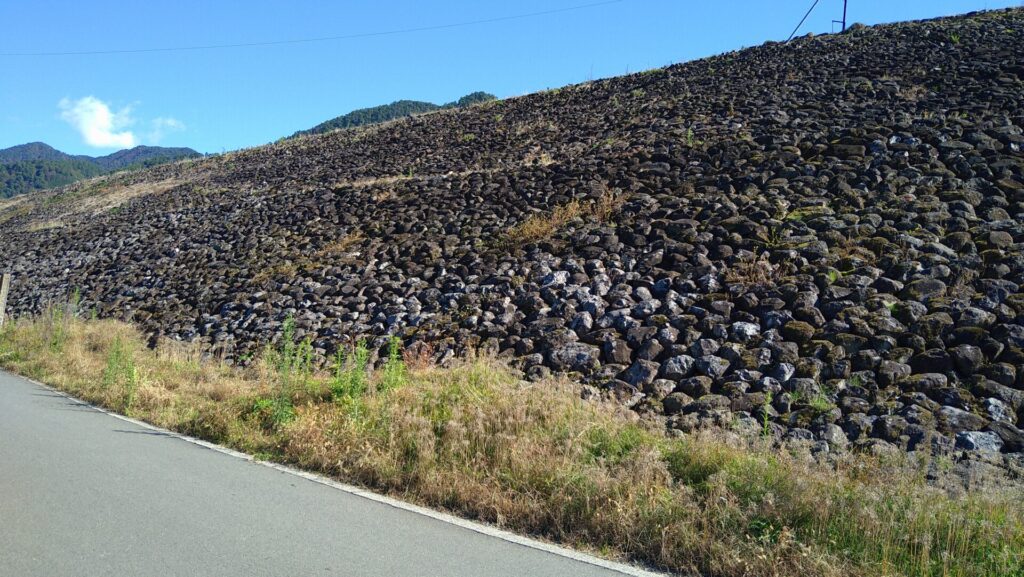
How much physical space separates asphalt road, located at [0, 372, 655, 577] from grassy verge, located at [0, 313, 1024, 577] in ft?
1.29

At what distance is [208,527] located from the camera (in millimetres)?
4871

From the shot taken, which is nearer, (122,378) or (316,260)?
(122,378)

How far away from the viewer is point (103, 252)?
24.1 metres

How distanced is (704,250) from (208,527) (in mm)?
8538

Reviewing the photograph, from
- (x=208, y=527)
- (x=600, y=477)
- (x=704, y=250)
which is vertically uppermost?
(x=704, y=250)

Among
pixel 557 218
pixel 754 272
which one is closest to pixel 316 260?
pixel 557 218

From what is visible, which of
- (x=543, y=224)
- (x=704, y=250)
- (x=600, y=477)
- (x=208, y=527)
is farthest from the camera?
(x=543, y=224)

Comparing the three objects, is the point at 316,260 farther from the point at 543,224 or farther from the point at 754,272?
the point at 754,272

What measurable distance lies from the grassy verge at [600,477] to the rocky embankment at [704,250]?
1.37m

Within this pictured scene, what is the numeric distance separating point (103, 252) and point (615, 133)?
18.4m

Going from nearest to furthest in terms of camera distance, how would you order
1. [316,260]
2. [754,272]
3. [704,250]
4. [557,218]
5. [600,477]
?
1. [600,477]
2. [754,272]
3. [704,250]
4. [557,218]
5. [316,260]

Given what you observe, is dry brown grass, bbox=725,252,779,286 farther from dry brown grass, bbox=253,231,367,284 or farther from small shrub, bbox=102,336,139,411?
dry brown grass, bbox=253,231,367,284

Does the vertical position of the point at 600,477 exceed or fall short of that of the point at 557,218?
it falls short

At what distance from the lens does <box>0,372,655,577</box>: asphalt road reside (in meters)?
4.28
